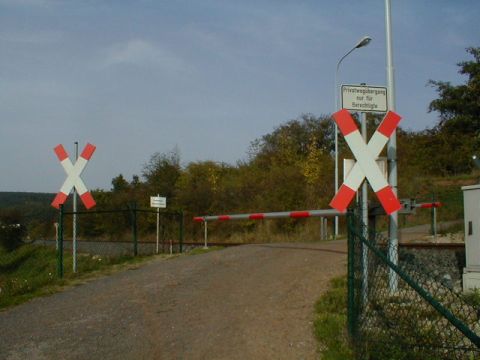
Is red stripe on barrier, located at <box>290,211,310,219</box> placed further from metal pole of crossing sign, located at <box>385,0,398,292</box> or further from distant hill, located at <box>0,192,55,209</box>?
distant hill, located at <box>0,192,55,209</box>

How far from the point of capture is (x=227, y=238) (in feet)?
90.0

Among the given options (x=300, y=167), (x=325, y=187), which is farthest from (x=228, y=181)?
(x=325, y=187)

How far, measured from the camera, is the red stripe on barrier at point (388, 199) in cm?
678

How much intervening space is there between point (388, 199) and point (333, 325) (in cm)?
163

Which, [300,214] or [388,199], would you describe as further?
[300,214]

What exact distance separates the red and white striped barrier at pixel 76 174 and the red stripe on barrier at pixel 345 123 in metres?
6.52

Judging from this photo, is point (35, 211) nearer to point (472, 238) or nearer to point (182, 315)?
point (182, 315)

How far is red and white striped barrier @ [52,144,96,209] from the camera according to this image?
11953mm

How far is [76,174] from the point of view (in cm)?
1212

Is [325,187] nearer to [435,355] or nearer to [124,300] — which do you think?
[124,300]

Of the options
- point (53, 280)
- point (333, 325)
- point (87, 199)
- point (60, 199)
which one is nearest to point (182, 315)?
point (333, 325)

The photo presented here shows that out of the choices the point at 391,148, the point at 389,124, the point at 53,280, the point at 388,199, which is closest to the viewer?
the point at 388,199

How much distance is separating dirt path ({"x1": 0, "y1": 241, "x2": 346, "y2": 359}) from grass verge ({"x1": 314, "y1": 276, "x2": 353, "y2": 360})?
139mm

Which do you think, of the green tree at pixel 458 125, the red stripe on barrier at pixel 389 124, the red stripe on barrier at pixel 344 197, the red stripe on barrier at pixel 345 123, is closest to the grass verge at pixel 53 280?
the red stripe on barrier at pixel 344 197
